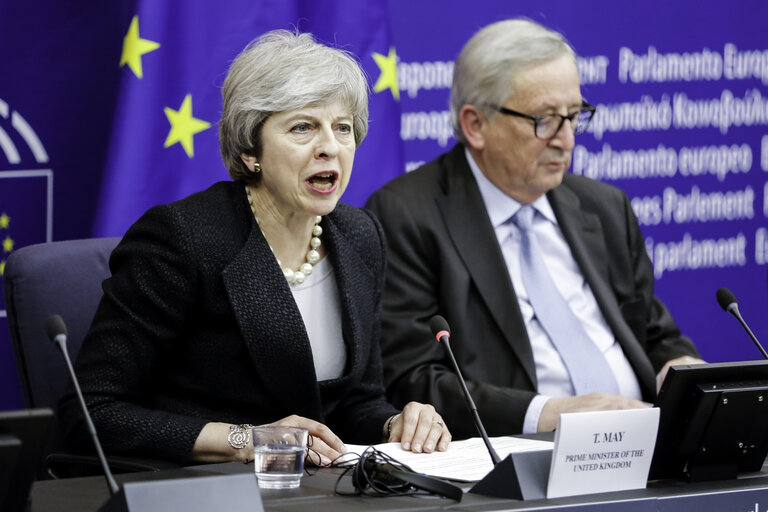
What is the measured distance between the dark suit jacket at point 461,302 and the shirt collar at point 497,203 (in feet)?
0.11

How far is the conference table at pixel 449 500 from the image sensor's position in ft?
5.49

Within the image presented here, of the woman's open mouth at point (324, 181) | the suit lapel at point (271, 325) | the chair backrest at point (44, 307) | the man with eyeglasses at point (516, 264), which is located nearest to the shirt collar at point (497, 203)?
the man with eyeglasses at point (516, 264)

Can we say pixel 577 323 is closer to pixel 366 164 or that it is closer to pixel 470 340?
pixel 470 340

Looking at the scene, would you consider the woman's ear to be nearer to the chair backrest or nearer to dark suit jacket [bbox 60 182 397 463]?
dark suit jacket [bbox 60 182 397 463]

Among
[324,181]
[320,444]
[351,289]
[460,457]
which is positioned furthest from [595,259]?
[320,444]

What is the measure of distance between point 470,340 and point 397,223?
0.38 metres

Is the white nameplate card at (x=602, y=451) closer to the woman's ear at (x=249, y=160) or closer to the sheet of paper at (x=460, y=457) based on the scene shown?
the sheet of paper at (x=460, y=457)

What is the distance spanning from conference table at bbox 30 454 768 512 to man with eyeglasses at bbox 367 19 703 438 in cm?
103

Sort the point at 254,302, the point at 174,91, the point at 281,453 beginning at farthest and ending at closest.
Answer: the point at 174,91 → the point at 254,302 → the point at 281,453


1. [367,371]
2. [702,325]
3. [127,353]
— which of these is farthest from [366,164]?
[702,325]

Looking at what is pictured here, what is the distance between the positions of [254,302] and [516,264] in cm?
106

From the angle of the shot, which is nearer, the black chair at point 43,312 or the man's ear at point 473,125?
the black chair at point 43,312

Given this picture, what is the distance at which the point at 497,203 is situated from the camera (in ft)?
10.8

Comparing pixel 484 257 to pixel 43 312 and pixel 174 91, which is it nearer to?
pixel 174 91
